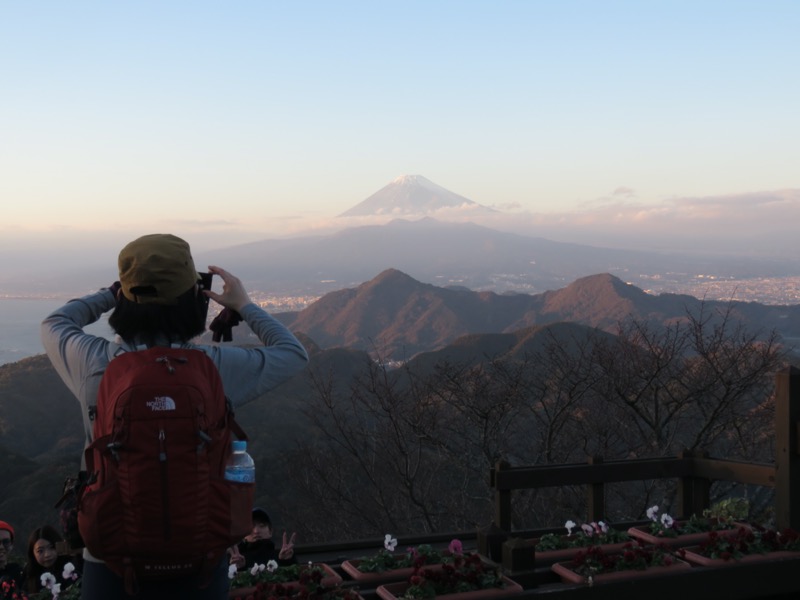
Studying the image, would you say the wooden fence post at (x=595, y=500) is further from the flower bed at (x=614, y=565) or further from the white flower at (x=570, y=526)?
the flower bed at (x=614, y=565)

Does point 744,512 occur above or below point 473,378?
above

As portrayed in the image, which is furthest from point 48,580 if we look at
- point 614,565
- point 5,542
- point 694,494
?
point 694,494

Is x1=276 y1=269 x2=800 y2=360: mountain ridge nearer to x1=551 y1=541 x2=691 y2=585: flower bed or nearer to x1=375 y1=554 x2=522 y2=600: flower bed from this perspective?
x1=551 y1=541 x2=691 y2=585: flower bed

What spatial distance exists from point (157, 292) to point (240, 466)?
0.49 m

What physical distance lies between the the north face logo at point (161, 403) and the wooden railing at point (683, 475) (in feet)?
7.40

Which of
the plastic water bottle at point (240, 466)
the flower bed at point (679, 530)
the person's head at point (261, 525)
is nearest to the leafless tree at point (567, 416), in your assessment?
the flower bed at point (679, 530)

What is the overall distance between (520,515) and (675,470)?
1687cm

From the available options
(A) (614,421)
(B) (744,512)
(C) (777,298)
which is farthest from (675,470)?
(C) (777,298)

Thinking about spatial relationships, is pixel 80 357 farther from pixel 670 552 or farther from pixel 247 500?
pixel 670 552

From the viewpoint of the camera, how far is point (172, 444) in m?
1.89

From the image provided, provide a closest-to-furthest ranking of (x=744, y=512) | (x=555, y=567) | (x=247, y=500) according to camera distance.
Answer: (x=247, y=500)
(x=555, y=567)
(x=744, y=512)

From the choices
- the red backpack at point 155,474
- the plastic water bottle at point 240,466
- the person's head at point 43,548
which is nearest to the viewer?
the red backpack at point 155,474

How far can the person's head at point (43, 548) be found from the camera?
5.06 metres

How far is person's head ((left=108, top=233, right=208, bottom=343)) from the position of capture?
207 cm
